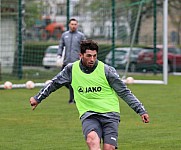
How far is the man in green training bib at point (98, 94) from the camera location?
8.09 metres

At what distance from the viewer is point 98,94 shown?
→ 27.0 feet

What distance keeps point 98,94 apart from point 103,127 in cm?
41

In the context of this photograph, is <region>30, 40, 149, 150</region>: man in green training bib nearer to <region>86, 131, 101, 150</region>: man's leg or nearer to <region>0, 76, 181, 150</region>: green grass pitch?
<region>86, 131, 101, 150</region>: man's leg

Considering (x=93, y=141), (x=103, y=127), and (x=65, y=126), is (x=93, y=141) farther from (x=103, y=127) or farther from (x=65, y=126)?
(x=65, y=126)

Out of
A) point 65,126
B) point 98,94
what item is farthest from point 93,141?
point 65,126

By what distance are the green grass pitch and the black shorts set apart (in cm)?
247

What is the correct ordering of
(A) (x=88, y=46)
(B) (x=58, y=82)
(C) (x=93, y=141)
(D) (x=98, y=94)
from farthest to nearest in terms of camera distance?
(B) (x=58, y=82)
(D) (x=98, y=94)
(A) (x=88, y=46)
(C) (x=93, y=141)

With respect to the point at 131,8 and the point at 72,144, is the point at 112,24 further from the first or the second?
the point at 72,144

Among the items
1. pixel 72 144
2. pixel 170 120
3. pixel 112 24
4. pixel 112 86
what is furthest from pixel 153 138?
pixel 112 24

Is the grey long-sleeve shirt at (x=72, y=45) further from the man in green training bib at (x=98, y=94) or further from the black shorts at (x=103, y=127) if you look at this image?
the black shorts at (x=103, y=127)

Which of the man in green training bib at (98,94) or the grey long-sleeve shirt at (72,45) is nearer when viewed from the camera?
the man in green training bib at (98,94)

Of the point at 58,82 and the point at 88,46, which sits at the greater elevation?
the point at 88,46

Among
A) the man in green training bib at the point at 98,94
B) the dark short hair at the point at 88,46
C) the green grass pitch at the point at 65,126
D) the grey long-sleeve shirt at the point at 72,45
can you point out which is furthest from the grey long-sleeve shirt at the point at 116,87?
the grey long-sleeve shirt at the point at 72,45

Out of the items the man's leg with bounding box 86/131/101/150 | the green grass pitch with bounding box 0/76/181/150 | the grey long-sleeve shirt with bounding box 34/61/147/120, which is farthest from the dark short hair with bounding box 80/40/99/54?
the green grass pitch with bounding box 0/76/181/150
